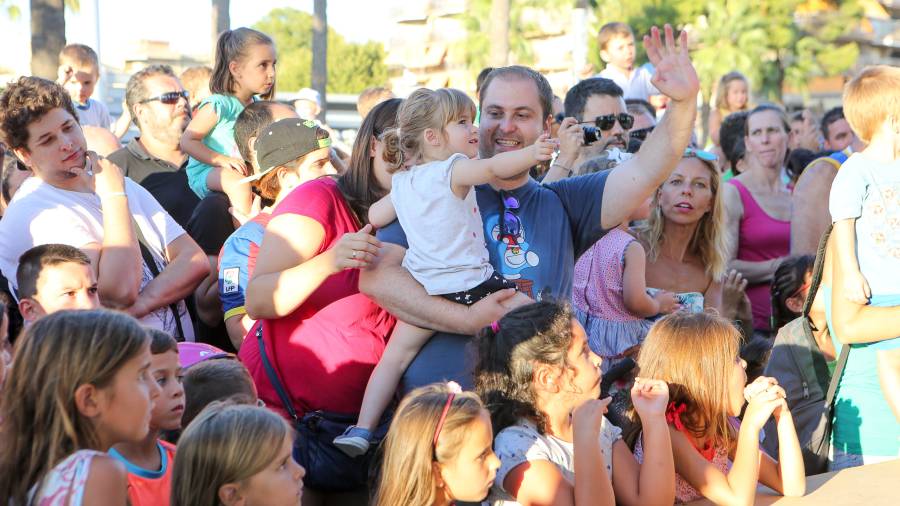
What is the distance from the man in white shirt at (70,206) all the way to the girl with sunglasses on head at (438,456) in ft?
5.41

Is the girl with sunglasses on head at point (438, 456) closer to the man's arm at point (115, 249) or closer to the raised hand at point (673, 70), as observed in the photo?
the raised hand at point (673, 70)

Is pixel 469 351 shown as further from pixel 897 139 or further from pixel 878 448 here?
pixel 897 139

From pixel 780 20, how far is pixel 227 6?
32632 millimetres

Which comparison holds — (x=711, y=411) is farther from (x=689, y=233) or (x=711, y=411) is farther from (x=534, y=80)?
(x=689, y=233)

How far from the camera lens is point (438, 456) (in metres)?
2.95

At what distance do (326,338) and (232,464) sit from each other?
1.26 metres

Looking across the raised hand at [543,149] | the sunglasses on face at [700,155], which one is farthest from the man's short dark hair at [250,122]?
the raised hand at [543,149]

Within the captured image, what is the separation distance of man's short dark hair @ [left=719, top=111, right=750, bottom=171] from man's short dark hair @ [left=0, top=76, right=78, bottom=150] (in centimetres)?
534

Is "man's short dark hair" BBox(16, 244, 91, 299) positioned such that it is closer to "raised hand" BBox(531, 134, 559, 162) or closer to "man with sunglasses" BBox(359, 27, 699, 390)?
"man with sunglasses" BBox(359, 27, 699, 390)

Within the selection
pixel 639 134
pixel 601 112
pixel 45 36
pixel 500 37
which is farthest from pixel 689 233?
pixel 500 37

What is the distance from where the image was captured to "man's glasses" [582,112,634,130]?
18.7 ft

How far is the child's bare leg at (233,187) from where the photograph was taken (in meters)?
5.52

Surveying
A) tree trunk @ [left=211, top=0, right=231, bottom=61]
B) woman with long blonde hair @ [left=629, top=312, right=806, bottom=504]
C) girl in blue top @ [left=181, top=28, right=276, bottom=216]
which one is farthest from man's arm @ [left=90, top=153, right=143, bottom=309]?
tree trunk @ [left=211, top=0, right=231, bottom=61]

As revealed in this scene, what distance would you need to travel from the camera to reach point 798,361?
4.45 m
